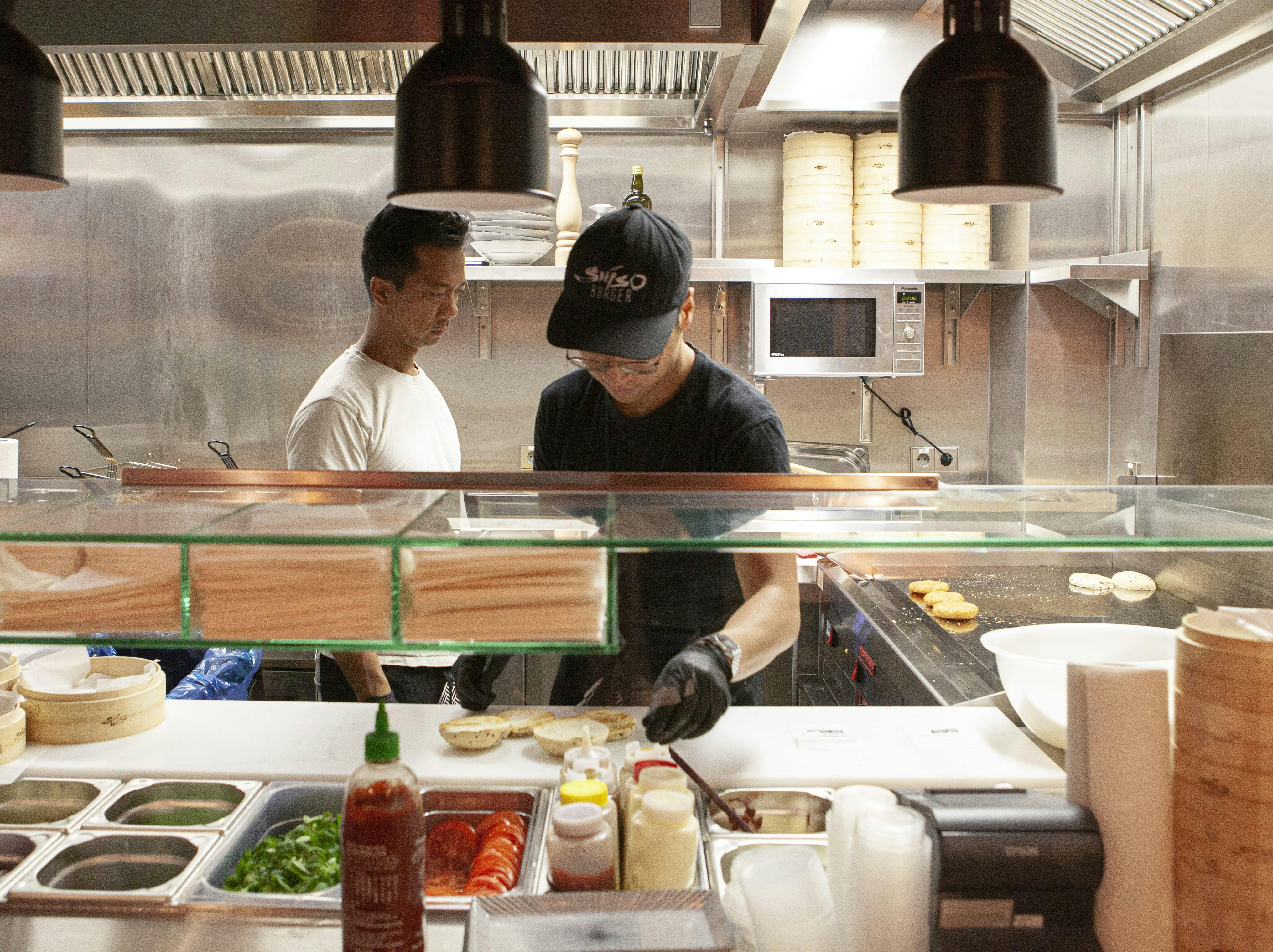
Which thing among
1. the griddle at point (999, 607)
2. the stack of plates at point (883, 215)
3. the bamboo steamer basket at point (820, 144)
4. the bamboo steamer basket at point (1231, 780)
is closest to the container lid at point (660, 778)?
the bamboo steamer basket at point (1231, 780)

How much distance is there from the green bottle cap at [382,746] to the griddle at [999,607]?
1462mm

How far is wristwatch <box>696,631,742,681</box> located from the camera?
151 centimetres

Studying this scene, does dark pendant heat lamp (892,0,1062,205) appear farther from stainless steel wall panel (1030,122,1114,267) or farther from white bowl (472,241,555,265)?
stainless steel wall panel (1030,122,1114,267)

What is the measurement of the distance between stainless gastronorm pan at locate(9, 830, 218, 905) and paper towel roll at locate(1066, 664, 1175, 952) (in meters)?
1.09

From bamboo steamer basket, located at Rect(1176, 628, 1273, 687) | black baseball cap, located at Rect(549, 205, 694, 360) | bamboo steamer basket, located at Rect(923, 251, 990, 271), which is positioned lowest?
bamboo steamer basket, located at Rect(1176, 628, 1273, 687)

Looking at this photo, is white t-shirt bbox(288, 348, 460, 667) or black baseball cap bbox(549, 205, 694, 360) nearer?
black baseball cap bbox(549, 205, 694, 360)

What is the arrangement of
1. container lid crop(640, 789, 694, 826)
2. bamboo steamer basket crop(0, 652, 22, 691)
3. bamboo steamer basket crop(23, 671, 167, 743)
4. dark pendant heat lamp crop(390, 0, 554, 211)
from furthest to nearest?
bamboo steamer basket crop(0, 652, 22, 691), bamboo steamer basket crop(23, 671, 167, 743), container lid crop(640, 789, 694, 826), dark pendant heat lamp crop(390, 0, 554, 211)

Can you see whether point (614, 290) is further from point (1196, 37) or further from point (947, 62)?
point (1196, 37)

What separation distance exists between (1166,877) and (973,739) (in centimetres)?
59

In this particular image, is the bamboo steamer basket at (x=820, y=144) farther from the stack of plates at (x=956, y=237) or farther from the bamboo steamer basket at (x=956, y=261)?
the bamboo steamer basket at (x=956, y=261)

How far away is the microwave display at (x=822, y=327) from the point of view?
12.3 feet

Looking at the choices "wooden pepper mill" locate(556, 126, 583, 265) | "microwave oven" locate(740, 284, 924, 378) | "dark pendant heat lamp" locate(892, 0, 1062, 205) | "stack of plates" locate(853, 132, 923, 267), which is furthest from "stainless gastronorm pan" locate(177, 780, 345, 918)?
"stack of plates" locate(853, 132, 923, 267)

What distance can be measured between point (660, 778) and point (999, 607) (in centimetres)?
174

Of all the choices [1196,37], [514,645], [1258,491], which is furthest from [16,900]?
[1196,37]
